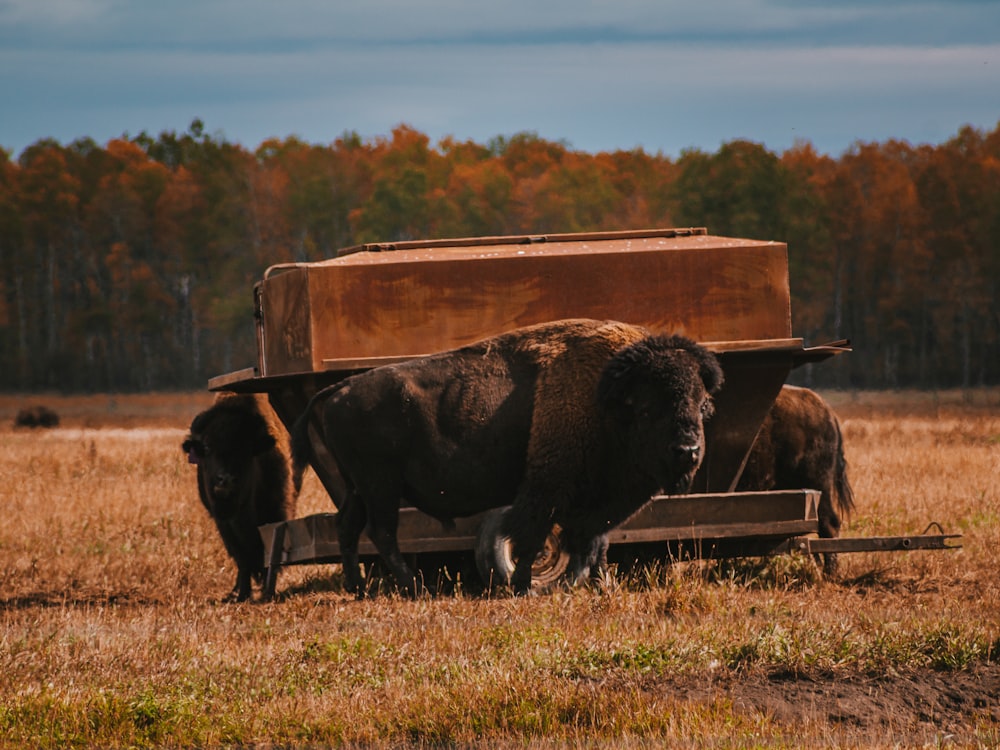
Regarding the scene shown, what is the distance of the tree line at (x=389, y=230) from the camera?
62.6 metres

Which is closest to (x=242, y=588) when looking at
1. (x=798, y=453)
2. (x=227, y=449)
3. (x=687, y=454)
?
(x=227, y=449)

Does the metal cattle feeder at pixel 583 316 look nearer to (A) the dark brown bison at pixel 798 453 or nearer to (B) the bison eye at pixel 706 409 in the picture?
(B) the bison eye at pixel 706 409

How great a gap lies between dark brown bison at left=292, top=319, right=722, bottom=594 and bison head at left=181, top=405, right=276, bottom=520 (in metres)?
1.97

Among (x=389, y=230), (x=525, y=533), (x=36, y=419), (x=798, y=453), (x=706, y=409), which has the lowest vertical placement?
(x=36, y=419)

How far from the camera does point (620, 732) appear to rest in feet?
18.6

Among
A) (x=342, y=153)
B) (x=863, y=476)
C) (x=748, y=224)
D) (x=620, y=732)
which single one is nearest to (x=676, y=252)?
(x=620, y=732)

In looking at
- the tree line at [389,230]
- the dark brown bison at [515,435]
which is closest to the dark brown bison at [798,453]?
the dark brown bison at [515,435]

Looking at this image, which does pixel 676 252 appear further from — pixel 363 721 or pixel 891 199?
pixel 891 199

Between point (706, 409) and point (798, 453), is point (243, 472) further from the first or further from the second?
point (798, 453)

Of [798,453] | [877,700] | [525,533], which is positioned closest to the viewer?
[877,700]

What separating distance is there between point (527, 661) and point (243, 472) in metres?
5.28

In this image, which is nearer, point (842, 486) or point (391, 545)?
point (391, 545)

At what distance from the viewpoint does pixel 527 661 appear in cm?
673

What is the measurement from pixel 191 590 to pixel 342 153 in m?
78.5
